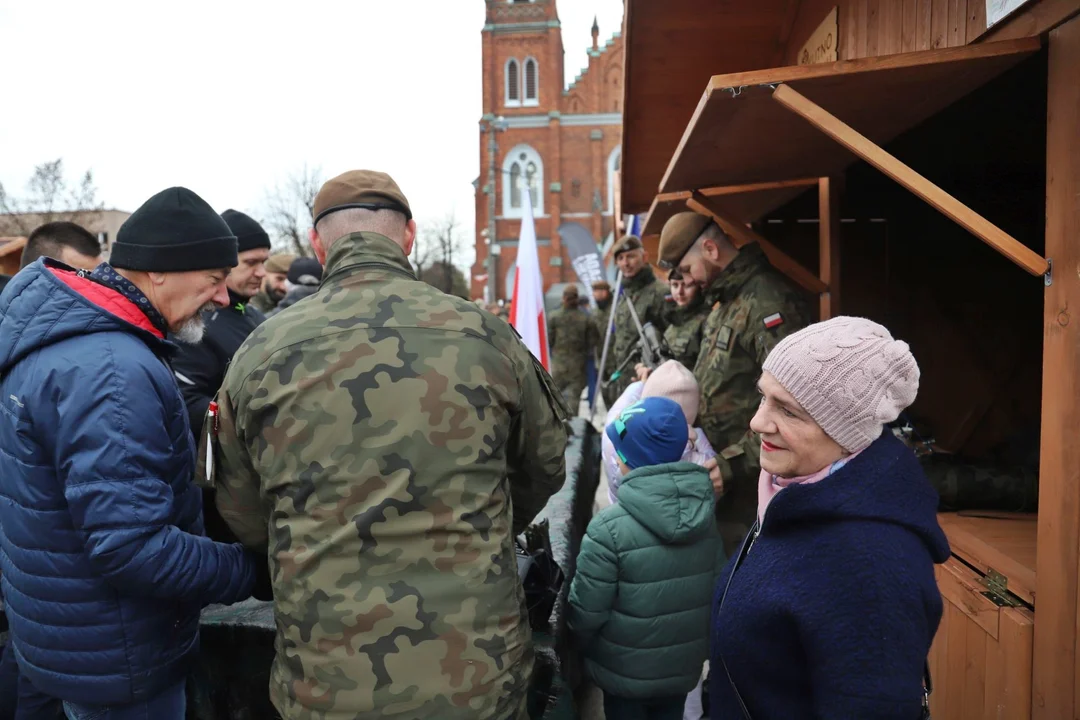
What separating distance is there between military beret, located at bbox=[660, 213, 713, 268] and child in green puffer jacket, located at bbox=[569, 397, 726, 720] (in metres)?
1.19

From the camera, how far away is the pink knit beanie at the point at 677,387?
3098mm

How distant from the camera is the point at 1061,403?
1.84 meters

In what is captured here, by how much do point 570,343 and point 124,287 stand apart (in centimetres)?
768

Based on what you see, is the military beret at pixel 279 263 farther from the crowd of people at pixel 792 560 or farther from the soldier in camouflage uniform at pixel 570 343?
the crowd of people at pixel 792 560

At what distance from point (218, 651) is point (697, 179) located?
114 inches

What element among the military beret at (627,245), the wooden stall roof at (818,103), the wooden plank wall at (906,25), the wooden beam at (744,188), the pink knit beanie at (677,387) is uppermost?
the wooden plank wall at (906,25)

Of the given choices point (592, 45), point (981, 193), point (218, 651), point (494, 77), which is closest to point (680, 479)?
point (218, 651)

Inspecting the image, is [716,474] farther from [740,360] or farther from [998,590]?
[998,590]

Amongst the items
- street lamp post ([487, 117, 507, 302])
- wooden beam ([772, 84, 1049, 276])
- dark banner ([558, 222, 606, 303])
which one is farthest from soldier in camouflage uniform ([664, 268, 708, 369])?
street lamp post ([487, 117, 507, 302])

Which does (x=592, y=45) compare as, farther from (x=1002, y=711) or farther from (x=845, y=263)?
(x=1002, y=711)

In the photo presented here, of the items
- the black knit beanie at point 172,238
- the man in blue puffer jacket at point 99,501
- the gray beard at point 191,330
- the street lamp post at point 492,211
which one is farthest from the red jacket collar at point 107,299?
the street lamp post at point 492,211

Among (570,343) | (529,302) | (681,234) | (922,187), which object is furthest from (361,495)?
(570,343)

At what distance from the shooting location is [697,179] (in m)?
3.60

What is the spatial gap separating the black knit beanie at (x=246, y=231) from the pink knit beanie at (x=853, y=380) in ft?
9.41
